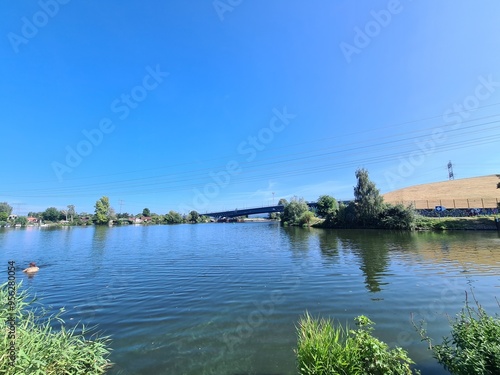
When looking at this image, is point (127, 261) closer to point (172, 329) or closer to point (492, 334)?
point (172, 329)

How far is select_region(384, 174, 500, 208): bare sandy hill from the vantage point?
7081 cm

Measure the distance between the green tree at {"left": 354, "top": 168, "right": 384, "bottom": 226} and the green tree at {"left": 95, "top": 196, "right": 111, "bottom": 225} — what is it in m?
143

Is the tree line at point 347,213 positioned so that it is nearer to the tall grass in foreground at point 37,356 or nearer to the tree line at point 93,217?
the tree line at point 93,217

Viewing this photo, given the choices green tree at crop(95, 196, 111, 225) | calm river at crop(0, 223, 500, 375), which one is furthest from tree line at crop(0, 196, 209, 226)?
calm river at crop(0, 223, 500, 375)

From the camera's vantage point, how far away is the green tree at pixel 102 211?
149775mm

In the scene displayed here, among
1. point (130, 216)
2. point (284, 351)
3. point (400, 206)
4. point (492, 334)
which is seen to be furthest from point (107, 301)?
point (130, 216)

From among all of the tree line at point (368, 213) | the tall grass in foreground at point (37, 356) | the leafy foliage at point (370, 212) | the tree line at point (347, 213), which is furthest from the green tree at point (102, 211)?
the tall grass in foreground at point (37, 356)

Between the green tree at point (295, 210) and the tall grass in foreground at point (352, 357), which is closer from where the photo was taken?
the tall grass in foreground at point (352, 357)

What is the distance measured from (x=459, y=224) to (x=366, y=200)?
754 inches

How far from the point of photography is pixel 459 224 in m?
51.1

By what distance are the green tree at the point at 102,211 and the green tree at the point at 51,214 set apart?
36.1 metres

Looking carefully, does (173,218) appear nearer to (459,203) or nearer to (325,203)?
(325,203)

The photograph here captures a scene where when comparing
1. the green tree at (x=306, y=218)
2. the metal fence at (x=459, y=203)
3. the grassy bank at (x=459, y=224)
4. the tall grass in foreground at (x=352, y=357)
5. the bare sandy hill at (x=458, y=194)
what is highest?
the bare sandy hill at (x=458, y=194)

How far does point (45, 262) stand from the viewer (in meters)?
26.5
